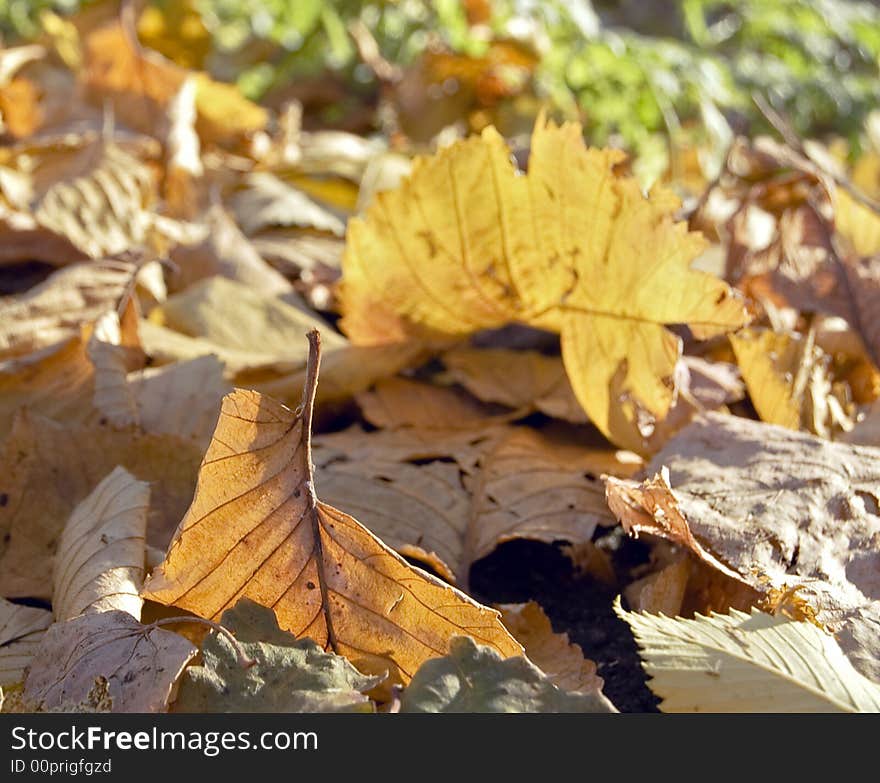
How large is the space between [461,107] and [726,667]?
2977mm

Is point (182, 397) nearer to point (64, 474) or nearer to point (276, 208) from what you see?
point (64, 474)

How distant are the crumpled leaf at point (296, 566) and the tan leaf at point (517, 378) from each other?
1.89ft

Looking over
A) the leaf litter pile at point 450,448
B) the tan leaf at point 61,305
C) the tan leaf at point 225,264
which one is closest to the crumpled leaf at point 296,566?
the leaf litter pile at point 450,448

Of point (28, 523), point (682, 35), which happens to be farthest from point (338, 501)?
point (682, 35)

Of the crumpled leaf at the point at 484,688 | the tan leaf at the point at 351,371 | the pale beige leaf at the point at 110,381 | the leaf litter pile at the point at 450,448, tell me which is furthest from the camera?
the tan leaf at the point at 351,371

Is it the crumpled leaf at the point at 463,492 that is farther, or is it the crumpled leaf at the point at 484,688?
the crumpled leaf at the point at 463,492

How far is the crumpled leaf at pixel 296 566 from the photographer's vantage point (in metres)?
0.98

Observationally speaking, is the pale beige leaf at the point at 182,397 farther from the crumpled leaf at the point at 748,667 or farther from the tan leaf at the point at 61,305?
the crumpled leaf at the point at 748,667

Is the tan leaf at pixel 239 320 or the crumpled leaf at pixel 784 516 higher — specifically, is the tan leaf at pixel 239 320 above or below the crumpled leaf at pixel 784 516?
below

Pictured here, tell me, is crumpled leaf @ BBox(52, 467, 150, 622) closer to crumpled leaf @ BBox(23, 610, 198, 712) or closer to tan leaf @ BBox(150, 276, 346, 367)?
crumpled leaf @ BBox(23, 610, 198, 712)

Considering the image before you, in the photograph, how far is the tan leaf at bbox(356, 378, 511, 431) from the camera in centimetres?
156

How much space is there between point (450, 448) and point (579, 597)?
1.01 feet

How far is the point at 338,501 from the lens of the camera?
51.2 inches
